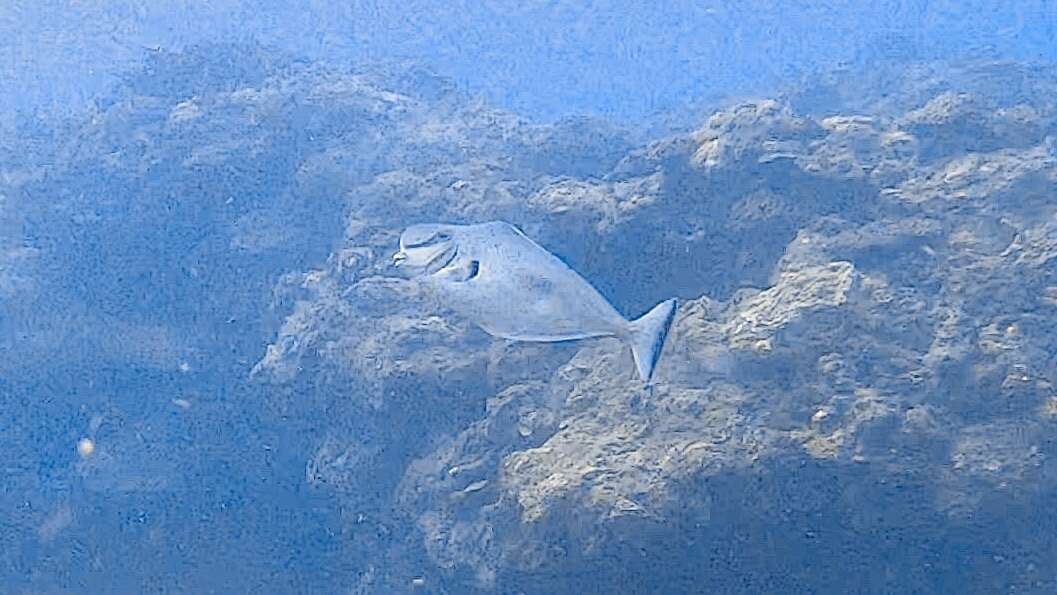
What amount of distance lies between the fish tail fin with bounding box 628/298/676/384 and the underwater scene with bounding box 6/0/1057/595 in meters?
0.01

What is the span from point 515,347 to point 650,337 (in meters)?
3.37

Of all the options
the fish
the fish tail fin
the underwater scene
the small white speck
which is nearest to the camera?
the fish tail fin

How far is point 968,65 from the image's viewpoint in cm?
1836

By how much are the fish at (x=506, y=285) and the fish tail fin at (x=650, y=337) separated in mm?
A: 188

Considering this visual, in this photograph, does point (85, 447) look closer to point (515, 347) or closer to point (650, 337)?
point (515, 347)

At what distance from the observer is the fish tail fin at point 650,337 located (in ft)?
9.72

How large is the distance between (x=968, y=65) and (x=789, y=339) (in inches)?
654

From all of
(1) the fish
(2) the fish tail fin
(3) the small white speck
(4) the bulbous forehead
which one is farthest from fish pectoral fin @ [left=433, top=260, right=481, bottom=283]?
(3) the small white speck

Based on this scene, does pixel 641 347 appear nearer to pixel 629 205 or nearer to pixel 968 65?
pixel 629 205

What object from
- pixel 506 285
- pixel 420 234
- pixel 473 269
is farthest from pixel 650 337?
pixel 420 234

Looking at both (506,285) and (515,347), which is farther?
(515,347)

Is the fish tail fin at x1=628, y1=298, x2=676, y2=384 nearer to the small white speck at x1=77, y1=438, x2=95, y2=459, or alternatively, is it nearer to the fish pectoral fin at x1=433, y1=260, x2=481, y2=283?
the fish pectoral fin at x1=433, y1=260, x2=481, y2=283

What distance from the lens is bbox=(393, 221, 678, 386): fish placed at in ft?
10.8

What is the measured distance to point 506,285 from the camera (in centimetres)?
334
